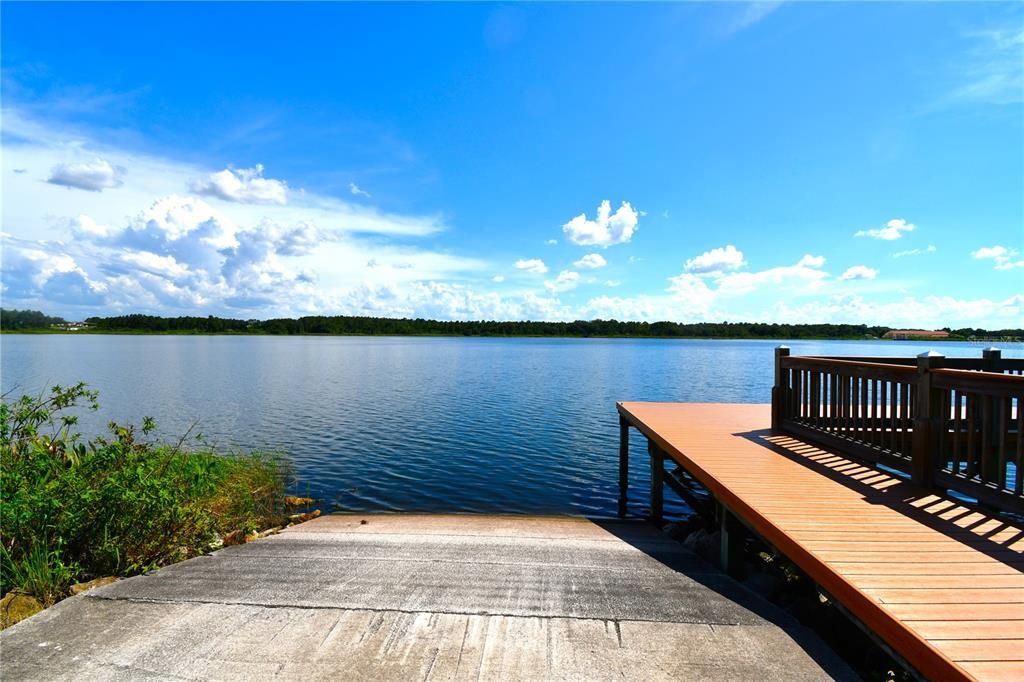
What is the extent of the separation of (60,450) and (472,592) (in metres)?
5.85

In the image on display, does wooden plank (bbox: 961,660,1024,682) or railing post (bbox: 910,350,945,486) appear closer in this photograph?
wooden plank (bbox: 961,660,1024,682)

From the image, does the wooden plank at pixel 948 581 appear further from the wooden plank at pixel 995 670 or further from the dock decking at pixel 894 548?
the wooden plank at pixel 995 670

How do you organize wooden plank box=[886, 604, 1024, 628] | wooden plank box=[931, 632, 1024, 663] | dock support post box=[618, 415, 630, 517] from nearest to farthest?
wooden plank box=[931, 632, 1024, 663]
wooden plank box=[886, 604, 1024, 628]
dock support post box=[618, 415, 630, 517]

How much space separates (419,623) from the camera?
4301 millimetres

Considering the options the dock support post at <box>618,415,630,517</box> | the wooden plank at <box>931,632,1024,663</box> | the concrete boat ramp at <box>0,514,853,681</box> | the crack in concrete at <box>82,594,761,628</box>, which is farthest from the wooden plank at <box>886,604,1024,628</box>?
the dock support post at <box>618,415,630,517</box>

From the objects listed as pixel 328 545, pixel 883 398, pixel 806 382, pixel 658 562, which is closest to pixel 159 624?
pixel 328 545

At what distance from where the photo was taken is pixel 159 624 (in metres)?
4.31

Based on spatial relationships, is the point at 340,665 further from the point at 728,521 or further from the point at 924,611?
the point at 728,521

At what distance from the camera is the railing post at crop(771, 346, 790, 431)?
827cm

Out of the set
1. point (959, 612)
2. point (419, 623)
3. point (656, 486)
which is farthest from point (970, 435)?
point (656, 486)

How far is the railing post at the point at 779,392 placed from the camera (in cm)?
827

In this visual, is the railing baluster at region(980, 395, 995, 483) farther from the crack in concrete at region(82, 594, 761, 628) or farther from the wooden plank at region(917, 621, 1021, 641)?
the crack in concrete at region(82, 594, 761, 628)

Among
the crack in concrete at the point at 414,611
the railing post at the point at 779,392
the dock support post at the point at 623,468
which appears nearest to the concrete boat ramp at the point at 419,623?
the crack in concrete at the point at 414,611

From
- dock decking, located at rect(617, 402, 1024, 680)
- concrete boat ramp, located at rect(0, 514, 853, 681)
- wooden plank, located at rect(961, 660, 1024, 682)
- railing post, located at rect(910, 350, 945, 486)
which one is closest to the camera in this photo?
wooden plank, located at rect(961, 660, 1024, 682)
